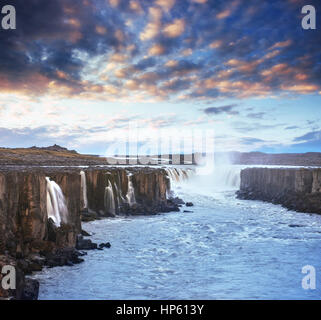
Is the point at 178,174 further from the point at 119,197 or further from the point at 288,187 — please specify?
the point at 119,197

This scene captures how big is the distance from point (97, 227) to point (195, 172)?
144 feet

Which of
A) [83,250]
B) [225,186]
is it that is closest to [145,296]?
[83,250]

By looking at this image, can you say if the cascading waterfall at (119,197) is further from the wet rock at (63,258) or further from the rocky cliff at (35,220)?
the wet rock at (63,258)

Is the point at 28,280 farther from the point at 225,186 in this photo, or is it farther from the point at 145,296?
the point at 225,186

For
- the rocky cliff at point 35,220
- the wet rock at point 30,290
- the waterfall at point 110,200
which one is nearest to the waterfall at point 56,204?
the rocky cliff at point 35,220

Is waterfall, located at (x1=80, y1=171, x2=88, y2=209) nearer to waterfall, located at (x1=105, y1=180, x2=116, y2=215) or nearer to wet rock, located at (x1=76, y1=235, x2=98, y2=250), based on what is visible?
waterfall, located at (x1=105, y1=180, x2=116, y2=215)

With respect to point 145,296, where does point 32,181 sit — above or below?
above

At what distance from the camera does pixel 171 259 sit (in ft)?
54.3

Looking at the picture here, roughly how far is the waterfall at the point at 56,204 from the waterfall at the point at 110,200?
31.4 feet

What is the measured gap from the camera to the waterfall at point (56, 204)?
701 inches

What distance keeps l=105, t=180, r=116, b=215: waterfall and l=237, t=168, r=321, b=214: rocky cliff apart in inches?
651

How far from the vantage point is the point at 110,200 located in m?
29.3

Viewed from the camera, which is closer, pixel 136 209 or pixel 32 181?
pixel 32 181
